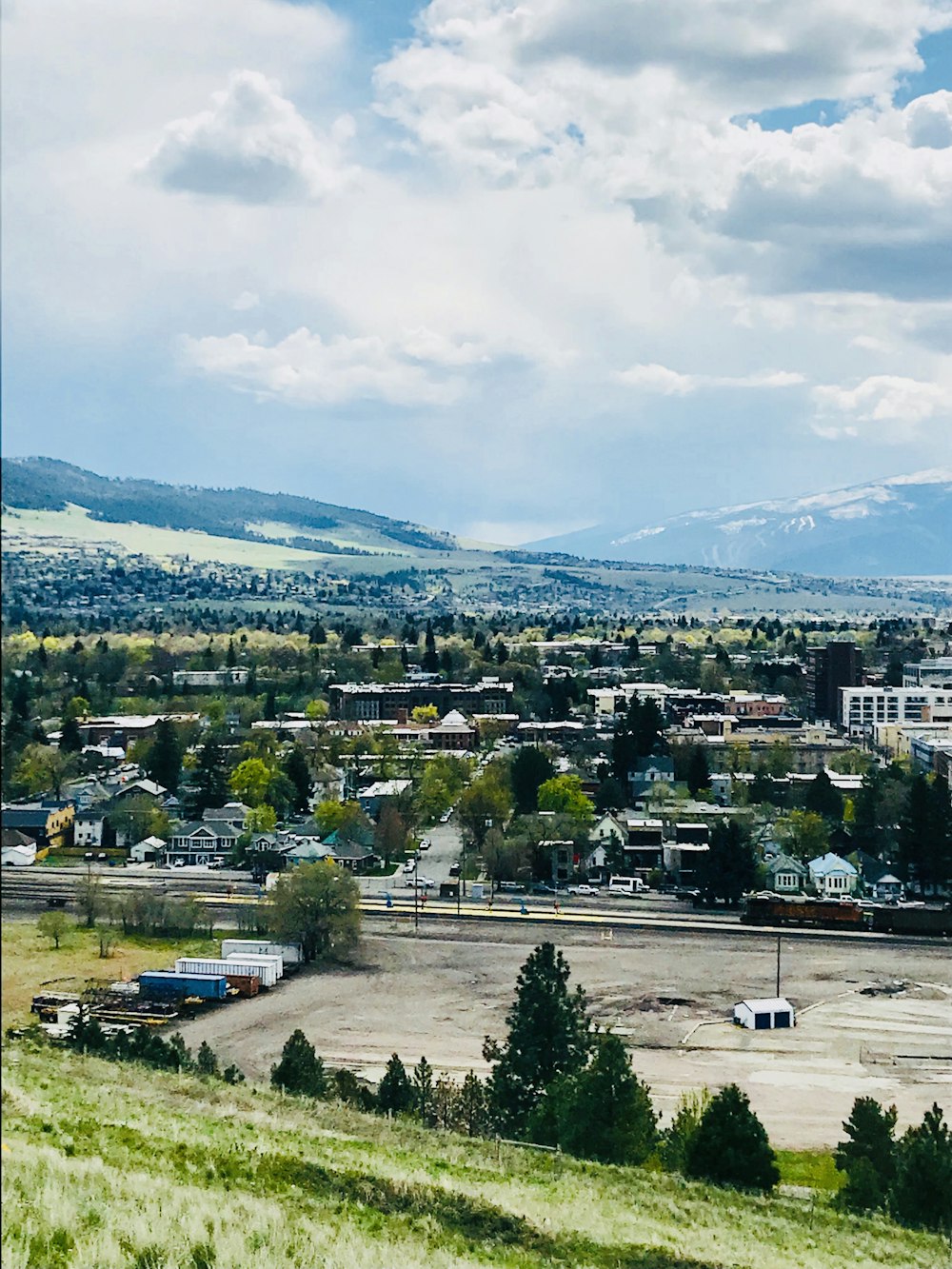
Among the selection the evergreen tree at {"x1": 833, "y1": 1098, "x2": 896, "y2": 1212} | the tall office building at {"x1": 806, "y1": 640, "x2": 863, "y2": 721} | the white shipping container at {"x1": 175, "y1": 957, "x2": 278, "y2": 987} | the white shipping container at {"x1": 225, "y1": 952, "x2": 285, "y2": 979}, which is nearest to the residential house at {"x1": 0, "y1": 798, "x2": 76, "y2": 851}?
the white shipping container at {"x1": 225, "y1": 952, "x2": 285, "y2": 979}

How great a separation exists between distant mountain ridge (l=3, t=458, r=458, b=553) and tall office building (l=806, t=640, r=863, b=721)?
86215 mm

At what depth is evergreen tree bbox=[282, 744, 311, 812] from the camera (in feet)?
84.7

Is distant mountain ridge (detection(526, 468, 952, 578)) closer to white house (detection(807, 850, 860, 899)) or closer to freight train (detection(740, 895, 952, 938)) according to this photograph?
white house (detection(807, 850, 860, 899))

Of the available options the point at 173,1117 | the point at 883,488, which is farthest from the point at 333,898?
the point at 883,488

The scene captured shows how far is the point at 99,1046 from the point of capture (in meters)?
11.0

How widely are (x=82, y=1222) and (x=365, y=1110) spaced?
5.56 meters

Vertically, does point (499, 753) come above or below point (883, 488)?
below

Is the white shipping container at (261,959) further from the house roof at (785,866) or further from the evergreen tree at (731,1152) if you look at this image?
the house roof at (785,866)

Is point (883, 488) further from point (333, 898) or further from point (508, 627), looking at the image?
point (333, 898)

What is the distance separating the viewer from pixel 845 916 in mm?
18344

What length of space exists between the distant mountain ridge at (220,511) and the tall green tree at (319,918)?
9955 centimetres

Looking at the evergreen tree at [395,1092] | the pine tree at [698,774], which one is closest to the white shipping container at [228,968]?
the evergreen tree at [395,1092]

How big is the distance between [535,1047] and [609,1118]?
1.85m

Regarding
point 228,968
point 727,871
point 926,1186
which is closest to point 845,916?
point 727,871
